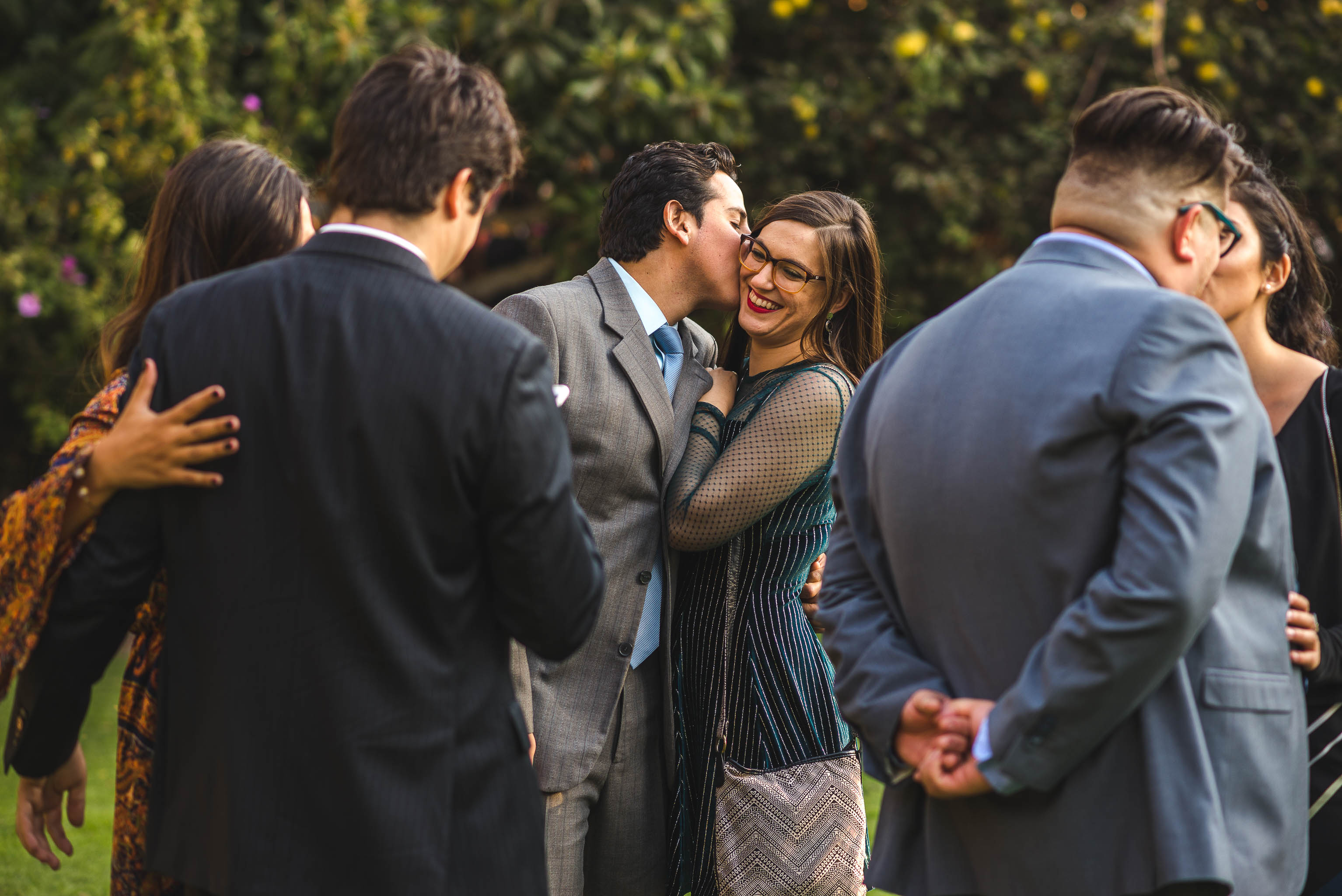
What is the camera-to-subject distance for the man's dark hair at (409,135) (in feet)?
5.58

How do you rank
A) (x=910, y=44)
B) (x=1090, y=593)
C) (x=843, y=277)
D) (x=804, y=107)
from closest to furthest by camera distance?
(x=1090, y=593) < (x=843, y=277) < (x=910, y=44) < (x=804, y=107)

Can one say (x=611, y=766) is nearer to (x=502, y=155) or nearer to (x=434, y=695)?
(x=434, y=695)

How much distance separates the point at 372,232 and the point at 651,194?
119 centimetres

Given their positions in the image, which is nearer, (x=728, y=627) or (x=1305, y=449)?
(x=1305, y=449)

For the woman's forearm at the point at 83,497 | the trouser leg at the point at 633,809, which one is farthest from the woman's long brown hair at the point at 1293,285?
the woman's forearm at the point at 83,497

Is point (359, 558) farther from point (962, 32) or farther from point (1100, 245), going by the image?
point (962, 32)

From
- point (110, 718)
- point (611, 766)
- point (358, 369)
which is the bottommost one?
point (110, 718)

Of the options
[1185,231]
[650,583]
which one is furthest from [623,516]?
[1185,231]

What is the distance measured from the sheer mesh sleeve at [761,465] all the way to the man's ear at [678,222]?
45 cm

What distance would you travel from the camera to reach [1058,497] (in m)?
1.60

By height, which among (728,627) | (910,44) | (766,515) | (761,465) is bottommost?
(728,627)

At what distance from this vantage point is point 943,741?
170 cm

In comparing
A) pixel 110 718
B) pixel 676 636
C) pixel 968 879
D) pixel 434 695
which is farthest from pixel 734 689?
pixel 110 718

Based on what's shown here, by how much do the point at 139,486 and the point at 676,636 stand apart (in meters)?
1.30
